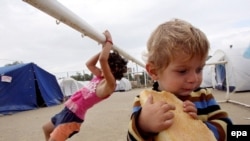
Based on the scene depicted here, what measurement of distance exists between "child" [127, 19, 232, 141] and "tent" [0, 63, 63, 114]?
11.6m

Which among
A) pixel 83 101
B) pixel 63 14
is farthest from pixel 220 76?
pixel 63 14

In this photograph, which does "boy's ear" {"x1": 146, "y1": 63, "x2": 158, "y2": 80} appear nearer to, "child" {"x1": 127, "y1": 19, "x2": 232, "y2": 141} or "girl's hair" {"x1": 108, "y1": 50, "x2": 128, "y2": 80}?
"child" {"x1": 127, "y1": 19, "x2": 232, "y2": 141}

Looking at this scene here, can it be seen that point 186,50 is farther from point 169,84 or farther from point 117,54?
point 117,54

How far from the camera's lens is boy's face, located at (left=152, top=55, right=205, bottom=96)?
1008 mm

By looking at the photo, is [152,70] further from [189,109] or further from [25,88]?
[25,88]

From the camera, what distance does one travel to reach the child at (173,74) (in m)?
0.92

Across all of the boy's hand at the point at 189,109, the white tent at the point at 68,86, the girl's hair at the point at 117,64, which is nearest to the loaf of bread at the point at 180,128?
the boy's hand at the point at 189,109

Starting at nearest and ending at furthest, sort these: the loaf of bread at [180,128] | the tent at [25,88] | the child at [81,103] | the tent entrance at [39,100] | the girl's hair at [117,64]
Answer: the loaf of bread at [180,128]
the child at [81,103]
the girl's hair at [117,64]
the tent at [25,88]
the tent entrance at [39,100]

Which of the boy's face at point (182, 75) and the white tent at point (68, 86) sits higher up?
the boy's face at point (182, 75)

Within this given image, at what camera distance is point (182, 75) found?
1.02 m

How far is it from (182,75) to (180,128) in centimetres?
20

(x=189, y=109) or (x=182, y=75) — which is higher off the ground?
(x=182, y=75)

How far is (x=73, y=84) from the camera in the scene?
18531mm

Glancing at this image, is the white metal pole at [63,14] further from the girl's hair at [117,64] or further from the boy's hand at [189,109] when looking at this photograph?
the girl's hair at [117,64]
